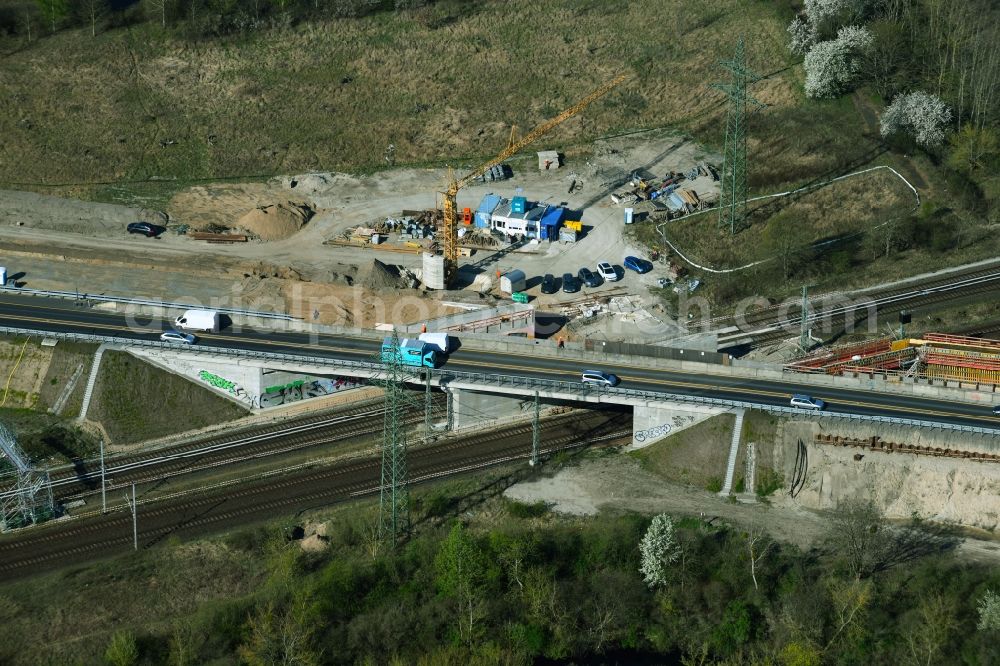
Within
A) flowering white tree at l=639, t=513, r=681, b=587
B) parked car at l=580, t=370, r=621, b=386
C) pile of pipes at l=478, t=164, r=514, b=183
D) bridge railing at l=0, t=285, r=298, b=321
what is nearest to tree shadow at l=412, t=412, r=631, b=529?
parked car at l=580, t=370, r=621, b=386

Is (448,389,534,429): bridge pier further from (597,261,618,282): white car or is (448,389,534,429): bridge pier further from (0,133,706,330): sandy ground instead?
(597,261,618,282): white car

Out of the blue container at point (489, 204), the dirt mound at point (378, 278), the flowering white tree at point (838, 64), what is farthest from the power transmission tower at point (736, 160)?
the dirt mound at point (378, 278)

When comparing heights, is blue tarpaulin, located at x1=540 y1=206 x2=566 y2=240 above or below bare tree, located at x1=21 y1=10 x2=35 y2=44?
below

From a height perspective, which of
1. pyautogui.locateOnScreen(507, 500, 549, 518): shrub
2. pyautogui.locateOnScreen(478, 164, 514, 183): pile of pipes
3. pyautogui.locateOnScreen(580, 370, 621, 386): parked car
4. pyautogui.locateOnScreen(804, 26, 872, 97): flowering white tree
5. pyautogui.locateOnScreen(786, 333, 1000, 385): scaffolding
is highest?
pyautogui.locateOnScreen(804, 26, 872, 97): flowering white tree

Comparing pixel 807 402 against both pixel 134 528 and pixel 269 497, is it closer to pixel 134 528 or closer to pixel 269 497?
pixel 269 497

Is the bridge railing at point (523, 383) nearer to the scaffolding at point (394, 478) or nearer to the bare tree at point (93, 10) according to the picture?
the scaffolding at point (394, 478)

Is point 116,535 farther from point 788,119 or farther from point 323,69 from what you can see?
point 788,119

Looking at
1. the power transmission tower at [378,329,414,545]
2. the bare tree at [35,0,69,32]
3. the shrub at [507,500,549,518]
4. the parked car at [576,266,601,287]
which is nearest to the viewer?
the power transmission tower at [378,329,414,545]
